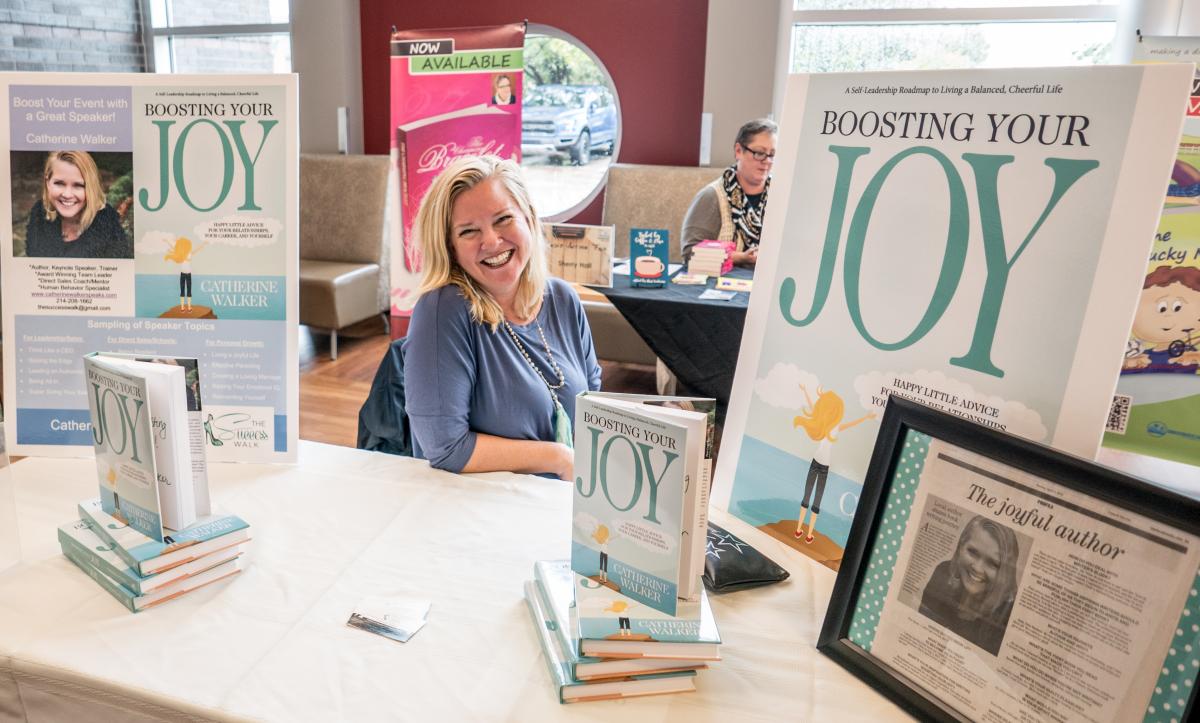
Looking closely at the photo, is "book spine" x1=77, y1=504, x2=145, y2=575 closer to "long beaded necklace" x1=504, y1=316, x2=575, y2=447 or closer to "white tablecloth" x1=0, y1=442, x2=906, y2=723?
"white tablecloth" x1=0, y1=442, x2=906, y2=723

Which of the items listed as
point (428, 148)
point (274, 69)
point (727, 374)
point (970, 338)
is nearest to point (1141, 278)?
point (970, 338)

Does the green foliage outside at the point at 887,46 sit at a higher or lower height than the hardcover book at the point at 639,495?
higher

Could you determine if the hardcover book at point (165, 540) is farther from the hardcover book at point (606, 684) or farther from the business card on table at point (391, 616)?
the hardcover book at point (606, 684)

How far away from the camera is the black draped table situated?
10.5 ft

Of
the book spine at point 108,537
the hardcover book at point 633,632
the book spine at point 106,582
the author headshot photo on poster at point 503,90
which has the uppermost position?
the author headshot photo on poster at point 503,90

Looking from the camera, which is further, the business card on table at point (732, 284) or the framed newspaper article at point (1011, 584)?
the business card on table at point (732, 284)

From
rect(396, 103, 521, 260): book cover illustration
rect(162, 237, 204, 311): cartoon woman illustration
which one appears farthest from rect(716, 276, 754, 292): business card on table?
rect(162, 237, 204, 311): cartoon woman illustration

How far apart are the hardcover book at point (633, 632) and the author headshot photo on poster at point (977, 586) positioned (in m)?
0.25

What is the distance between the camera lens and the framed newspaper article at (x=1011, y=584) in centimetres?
72

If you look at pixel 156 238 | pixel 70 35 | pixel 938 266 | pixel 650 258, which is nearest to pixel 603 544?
pixel 938 266

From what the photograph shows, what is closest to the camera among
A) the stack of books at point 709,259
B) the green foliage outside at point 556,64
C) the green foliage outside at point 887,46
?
the stack of books at point 709,259

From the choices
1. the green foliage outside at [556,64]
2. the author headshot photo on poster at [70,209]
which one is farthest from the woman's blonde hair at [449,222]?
the green foliage outside at [556,64]

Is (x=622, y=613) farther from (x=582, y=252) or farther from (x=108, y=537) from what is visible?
(x=582, y=252)

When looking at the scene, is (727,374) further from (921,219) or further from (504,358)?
(921,219)
